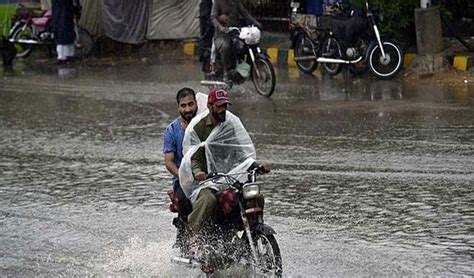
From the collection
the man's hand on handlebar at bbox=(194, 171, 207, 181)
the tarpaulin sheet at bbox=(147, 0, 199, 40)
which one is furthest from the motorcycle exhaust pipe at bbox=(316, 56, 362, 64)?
the man's hand on handlebar at bbox=(194, 171, 207, 181)

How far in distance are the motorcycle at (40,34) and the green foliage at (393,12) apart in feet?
26.2

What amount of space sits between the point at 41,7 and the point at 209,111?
20.6 meters

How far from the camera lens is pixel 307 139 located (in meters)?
14.0

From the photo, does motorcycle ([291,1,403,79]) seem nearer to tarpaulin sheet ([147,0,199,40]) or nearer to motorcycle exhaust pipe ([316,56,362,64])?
motorcycle exhaust pipe ([316,56,362,64])

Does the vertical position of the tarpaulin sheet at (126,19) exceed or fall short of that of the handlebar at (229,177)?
it exceeds it

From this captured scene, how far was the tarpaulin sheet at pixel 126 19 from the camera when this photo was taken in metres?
25.3

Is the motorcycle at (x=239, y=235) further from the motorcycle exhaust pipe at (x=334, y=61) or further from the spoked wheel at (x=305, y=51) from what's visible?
the spoked wheel at (x=305, y=51)

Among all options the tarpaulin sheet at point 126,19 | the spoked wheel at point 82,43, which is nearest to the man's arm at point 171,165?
the tarpaulin sheet at point 126,19

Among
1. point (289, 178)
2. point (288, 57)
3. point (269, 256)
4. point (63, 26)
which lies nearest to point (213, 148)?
point (269, 256)

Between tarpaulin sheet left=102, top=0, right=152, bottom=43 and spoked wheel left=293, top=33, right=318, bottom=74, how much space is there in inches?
222

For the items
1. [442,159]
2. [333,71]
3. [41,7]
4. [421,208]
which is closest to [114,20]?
[41,7]

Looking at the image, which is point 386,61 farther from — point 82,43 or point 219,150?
point 219,150

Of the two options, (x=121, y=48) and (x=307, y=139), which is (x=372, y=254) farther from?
(x=121, y=48)

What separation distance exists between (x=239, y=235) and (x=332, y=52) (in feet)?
39.1
